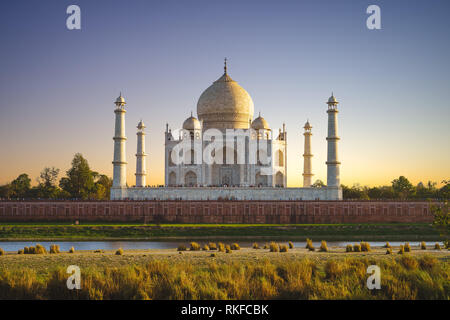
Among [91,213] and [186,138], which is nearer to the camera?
[91,213]

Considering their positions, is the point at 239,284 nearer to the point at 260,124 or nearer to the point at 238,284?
the point at 238,284

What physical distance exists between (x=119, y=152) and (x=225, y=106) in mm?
15575

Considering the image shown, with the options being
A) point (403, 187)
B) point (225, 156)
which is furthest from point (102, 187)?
point (403, 187)

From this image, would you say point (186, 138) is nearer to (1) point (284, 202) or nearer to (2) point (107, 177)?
(1) point (284, 202)

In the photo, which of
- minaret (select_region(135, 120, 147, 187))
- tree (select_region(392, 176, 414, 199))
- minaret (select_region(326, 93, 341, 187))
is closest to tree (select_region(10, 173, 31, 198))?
minaret (select_region(135, 120, 147, 187))

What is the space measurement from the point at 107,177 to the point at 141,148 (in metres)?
20.5

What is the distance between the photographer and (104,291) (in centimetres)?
1168

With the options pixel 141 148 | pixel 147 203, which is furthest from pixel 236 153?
Result: pixel 147 203

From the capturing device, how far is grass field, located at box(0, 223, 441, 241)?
37000 mm

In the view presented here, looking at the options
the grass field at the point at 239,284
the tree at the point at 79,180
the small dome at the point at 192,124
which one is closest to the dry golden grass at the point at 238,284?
the grass field at the point at 239,284

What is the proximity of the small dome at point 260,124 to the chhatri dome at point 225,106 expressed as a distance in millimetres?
1385

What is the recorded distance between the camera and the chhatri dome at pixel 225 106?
58062 mm

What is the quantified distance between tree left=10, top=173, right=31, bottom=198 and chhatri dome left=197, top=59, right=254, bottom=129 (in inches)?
1099

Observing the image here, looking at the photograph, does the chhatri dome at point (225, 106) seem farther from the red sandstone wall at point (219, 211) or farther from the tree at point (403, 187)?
the tree at point (403, 187)
